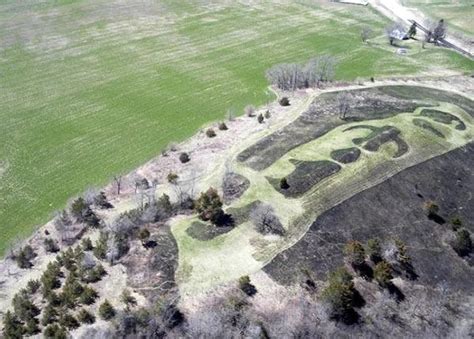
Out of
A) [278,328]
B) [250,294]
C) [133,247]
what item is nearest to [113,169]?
[133,247]

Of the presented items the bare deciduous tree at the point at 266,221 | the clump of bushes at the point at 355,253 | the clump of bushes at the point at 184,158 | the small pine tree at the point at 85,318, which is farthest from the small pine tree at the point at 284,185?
the small pine tree at the point at 85,318

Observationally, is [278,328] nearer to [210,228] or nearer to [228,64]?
[210,228]

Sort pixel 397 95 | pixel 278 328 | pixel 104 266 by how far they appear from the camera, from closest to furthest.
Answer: pixel 278 328 → pixel 104 266 → pixel 397 95

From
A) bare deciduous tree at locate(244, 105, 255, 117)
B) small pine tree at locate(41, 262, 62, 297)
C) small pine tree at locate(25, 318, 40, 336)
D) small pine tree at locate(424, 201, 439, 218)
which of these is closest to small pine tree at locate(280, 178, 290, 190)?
small pine tree at locate(424, 201, 439, 218)

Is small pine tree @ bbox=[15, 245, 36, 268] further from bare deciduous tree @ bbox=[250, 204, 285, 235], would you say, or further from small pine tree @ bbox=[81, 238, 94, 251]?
bare deciduous tree @ bbox=[250, 204, 285, 235]

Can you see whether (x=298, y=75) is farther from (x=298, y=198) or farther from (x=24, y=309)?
(x=24, y=309)

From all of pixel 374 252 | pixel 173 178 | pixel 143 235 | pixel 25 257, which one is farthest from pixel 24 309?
pixel 374 252
